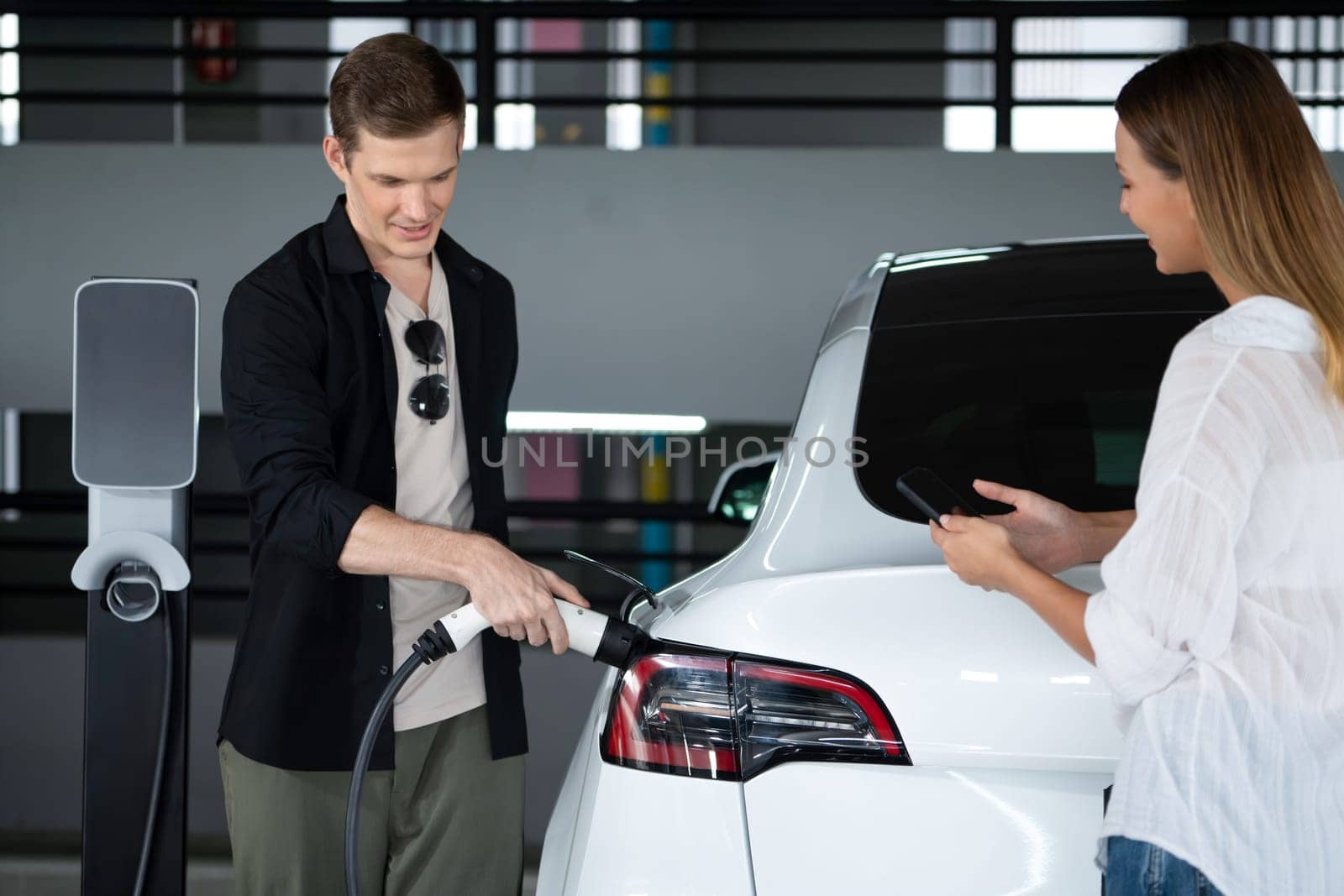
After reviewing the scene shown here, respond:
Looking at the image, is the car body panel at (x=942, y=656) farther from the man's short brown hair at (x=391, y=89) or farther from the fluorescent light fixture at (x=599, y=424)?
the fluorescent light fixture at (x=599, y=424)

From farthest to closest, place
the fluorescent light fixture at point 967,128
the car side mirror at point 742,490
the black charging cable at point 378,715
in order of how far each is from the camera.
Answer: the fluorescent light fixture at point 967,128 → the car side mirror at point 742,490 → the black charging cable at point 378,715

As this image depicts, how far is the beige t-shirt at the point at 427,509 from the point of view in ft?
5.65

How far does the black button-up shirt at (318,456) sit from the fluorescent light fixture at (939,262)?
75 centimetres

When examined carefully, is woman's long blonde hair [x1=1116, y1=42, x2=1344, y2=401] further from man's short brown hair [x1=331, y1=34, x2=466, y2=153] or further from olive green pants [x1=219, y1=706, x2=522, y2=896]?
olive green pants [x1=219, y1=706, x2=522, y2=896]

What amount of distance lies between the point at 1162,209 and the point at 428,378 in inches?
38.3

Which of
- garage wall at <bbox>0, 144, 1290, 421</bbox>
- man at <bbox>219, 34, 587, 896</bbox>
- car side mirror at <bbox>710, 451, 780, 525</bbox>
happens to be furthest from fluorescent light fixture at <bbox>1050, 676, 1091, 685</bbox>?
garage wall at <bbox>0, 144, 1290, 421</bbox>

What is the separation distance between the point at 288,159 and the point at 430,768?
10.7 feet

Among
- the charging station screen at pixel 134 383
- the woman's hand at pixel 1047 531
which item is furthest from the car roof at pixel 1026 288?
the charging station screen at pixel 134 383

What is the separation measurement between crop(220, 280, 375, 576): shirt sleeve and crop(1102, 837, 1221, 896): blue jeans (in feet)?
2.94

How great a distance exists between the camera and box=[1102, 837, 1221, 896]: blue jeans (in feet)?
3.23

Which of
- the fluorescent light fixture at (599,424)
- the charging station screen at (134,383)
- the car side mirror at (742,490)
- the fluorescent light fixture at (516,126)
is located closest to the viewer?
the charging station screen at (134,383)

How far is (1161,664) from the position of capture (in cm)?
99

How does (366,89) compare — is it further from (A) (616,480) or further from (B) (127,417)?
(A) (616,480)

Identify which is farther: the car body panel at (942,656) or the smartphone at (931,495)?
the smartphone at (931,495)
